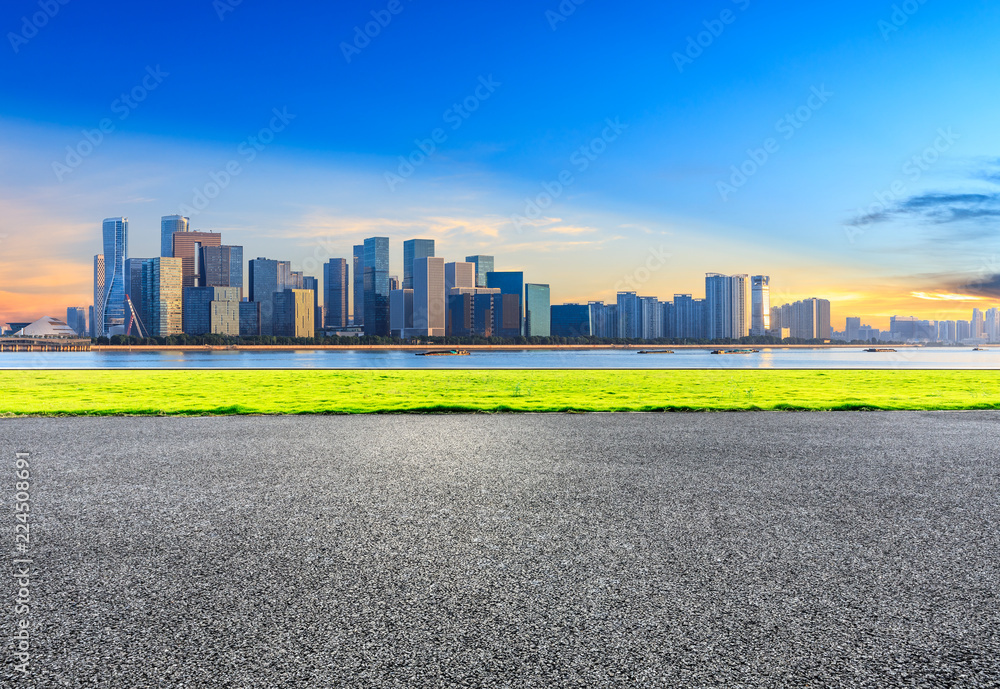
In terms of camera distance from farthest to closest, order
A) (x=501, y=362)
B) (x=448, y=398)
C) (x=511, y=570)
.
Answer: (x=501, y=362) < (x=448, y=398) < (x=511, y=570)

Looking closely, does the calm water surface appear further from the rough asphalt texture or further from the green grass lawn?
the rough asphalt texture

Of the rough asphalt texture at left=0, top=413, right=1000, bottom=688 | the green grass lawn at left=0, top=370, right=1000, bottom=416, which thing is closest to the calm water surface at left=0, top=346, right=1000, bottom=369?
the green grass lawn at left=0, top=370, right=1000, bottom=416

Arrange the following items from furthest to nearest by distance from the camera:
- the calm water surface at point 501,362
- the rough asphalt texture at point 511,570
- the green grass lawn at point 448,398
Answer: the calm water surface at point 501,362 < the green grass lawn at point 448,398 < the rough asphalt texture at point 511,570

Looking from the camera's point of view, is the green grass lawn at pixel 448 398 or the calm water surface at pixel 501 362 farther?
the calm water surface at pixel 501 362

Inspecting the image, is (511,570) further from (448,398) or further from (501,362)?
(501,362)

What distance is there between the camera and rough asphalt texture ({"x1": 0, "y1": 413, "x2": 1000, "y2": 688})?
3.28m

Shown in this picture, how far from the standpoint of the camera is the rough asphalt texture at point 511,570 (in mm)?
3277

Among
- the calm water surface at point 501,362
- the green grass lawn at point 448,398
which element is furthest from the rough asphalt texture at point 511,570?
the calm water surface at point 501,362

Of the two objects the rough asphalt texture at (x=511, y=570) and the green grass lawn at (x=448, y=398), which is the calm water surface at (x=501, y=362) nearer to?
the green grass lawn at (x=448, y=398)

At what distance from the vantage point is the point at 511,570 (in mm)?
4527

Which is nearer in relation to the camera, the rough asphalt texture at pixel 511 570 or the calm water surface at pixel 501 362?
the rough asphalt texture at pixel 511 570

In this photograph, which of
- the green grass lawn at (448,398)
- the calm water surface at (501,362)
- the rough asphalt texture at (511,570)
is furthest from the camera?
the calm water surface at (501,362)

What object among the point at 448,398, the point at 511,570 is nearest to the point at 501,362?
the point at 448,398

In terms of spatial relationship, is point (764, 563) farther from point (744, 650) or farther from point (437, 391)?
point (437, 391)
